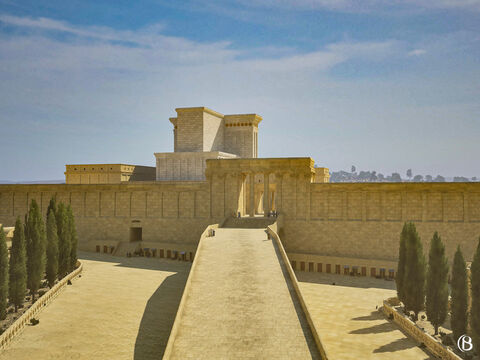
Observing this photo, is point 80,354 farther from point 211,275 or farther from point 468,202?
point 468,202

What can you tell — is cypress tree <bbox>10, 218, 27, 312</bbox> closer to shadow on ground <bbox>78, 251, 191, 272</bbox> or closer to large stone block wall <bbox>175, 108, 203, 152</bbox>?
shadow on ground <bbox>78, 251, 191, 272</bbox>

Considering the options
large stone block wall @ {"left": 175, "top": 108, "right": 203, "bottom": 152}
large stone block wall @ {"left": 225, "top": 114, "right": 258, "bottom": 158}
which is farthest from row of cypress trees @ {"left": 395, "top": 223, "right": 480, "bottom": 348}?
large stone block wall @ {"left": 225, "top": 114, "right": 258, "bottom": 158}

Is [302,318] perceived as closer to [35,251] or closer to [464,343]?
[464,343]

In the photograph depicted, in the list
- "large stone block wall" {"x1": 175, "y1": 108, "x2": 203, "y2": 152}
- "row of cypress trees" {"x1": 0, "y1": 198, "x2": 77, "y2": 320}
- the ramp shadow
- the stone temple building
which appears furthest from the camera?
"large stone block wall" {"x1": 175, "y1": 108, "x2": 203, "y2": 152}

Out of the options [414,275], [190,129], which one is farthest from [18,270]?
[190,129]

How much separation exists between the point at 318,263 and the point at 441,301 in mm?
16348

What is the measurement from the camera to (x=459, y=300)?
955 inches

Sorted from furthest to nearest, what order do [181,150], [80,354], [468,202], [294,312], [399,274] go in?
[181,150] → [468,202] → [399,274] → [80,354] → [294,312]

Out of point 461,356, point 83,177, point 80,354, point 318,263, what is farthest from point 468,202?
point 83,177

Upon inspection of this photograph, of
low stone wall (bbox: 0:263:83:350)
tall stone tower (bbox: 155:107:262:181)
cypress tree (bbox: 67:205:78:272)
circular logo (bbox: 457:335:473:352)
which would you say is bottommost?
circular logo (bbox: 457:335:473:352)

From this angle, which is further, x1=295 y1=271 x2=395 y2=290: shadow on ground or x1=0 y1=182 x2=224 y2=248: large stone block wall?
x1=0 y1=182 x2=224 y2=248: large stone block wall

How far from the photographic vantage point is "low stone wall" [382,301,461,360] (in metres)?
21.1

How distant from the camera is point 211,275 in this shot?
24.9m

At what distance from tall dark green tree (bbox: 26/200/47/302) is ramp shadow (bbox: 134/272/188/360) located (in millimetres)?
7733
